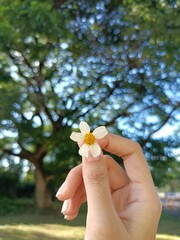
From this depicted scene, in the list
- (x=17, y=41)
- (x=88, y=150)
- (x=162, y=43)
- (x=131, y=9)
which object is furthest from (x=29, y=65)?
(x=88, y=150)

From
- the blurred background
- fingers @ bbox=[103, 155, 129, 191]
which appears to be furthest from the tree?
fingers @ bbox=[103, 155, 129, 191]

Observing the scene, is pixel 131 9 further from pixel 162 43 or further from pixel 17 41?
pixel 17 41

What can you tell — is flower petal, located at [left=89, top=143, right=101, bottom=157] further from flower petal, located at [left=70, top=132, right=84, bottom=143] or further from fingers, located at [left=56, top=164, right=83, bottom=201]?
fingers, located at [left=56, top=164, right=83, bottom=201]

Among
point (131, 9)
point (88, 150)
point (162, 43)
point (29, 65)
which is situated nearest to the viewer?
point (88, 150)

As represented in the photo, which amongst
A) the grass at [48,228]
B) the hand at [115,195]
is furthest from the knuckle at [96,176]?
the grass at [48,228]

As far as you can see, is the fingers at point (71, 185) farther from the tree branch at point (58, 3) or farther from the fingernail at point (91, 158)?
the tree branch at point (58, 3)

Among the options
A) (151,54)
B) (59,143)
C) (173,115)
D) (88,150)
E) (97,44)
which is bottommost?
(88,150)

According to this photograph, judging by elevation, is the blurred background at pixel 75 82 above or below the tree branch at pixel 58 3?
below
